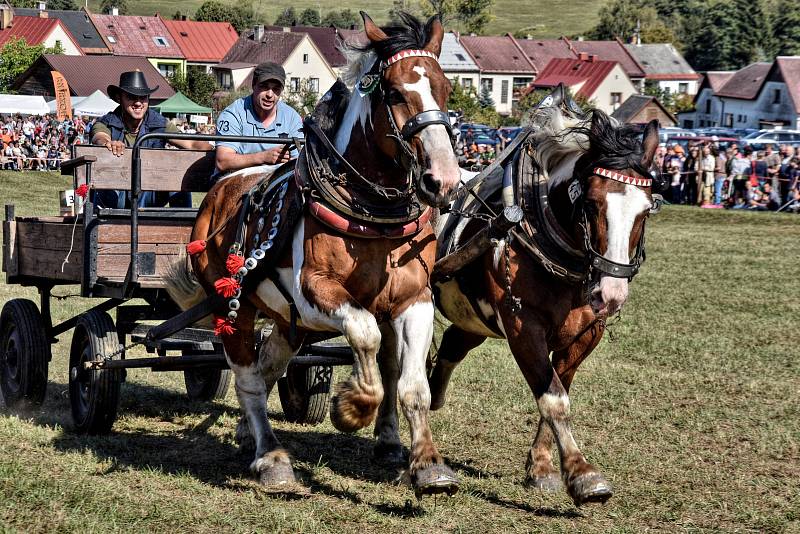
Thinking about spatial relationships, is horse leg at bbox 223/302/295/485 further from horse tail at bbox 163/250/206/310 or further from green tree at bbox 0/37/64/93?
green tree at bbox 0/37/64/93

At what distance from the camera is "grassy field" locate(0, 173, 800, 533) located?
5.15 meters

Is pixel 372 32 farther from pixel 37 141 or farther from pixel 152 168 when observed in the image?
pixel 37 141

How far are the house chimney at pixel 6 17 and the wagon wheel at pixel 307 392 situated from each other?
75.4m

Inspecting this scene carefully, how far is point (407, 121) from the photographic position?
185 inches

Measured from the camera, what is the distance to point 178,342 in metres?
6.66

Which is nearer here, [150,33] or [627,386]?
[627,386]

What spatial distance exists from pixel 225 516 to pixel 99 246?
248 centimetres

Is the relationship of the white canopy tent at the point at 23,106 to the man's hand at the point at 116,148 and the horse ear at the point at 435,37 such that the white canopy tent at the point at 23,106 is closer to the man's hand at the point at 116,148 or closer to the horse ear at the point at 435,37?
the man's hand at the point at 116,148

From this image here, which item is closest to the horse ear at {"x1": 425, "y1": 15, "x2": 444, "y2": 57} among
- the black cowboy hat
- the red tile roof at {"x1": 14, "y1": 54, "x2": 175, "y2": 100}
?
the black cowboy hat

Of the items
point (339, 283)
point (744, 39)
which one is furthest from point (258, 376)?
point (744, 39)

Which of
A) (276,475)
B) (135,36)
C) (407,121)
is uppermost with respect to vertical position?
(135,36)

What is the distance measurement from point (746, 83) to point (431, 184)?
66.3 metres

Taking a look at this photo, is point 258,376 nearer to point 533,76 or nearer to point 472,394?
point 472,394

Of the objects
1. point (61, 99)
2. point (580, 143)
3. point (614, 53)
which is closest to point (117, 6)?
point (614, 53)
